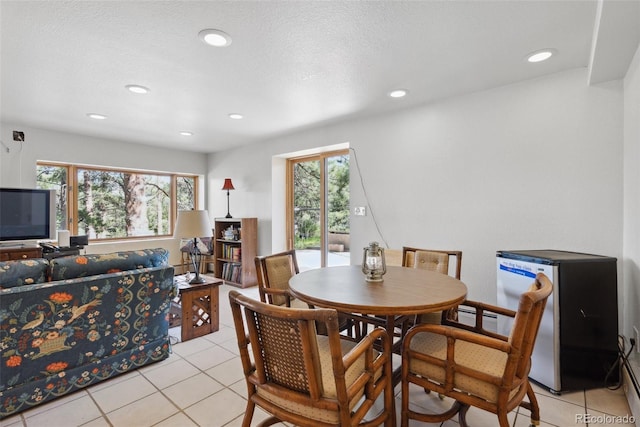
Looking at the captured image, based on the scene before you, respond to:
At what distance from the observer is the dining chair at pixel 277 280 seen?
2.16 metres

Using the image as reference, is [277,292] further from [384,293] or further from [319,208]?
[319,208]

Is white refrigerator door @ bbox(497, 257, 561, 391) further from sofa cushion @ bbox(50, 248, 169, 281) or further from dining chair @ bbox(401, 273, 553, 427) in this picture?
sofa cushion @ bbox(50, 248, 169, 281)

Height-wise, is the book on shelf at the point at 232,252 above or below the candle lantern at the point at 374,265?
below

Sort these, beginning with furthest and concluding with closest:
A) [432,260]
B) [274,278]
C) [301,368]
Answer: [432,260], [274,278], [301,368]

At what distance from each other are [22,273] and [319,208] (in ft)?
10.7

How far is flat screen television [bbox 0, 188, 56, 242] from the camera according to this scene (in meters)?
3.62

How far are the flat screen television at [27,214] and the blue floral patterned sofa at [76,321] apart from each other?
2.53 m

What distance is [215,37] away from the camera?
2000 millimetres

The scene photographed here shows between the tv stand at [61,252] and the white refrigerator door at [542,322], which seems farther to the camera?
the tv stand at [61,252]

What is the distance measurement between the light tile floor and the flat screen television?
2828 mm

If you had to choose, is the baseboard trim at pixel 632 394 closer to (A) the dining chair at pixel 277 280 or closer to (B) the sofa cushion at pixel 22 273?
(A) the dining chair at pixel 277 280

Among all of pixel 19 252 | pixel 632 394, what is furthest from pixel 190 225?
pixel 632 394

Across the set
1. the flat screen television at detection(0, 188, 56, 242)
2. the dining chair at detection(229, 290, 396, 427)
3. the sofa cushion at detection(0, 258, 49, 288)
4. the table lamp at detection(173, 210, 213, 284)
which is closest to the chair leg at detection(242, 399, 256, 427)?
the dining chair at detection(229, 290, 396, 427)

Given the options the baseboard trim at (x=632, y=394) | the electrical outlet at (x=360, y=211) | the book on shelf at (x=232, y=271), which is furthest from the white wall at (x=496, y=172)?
the book on shelf at (x=232, y=271)
